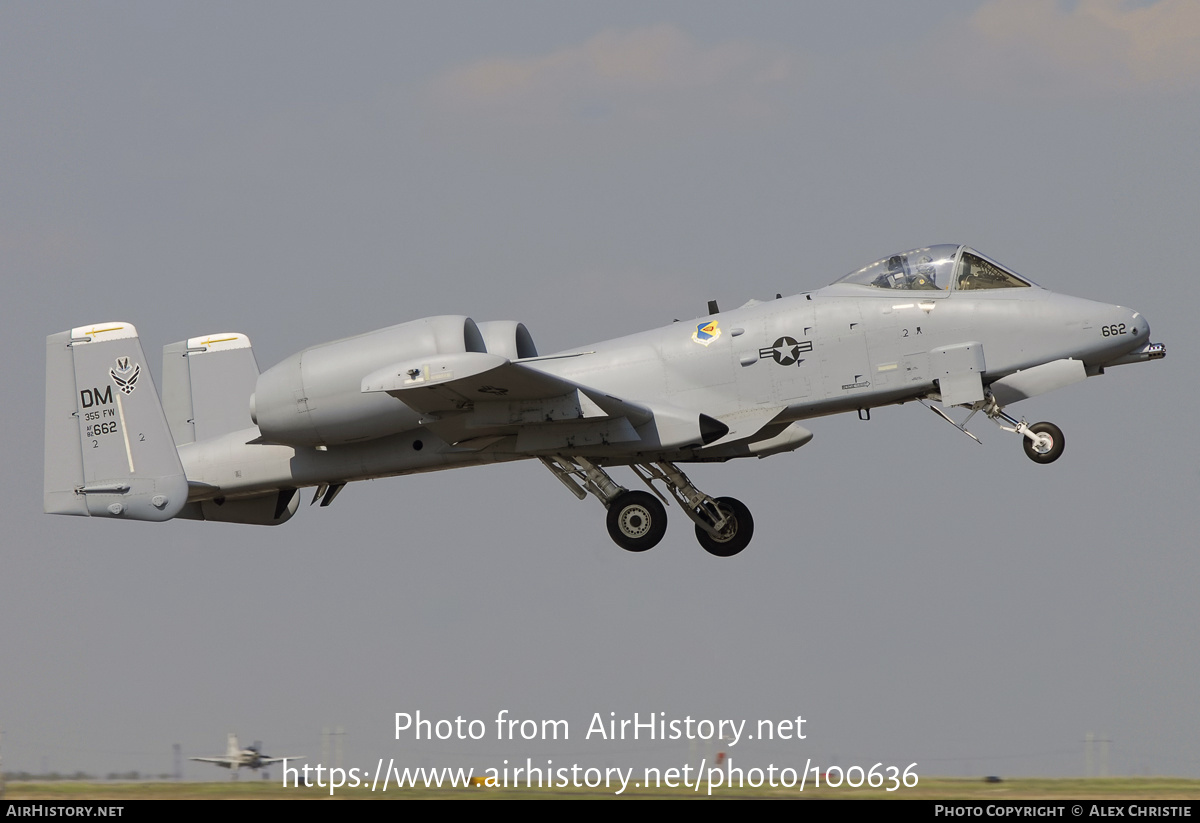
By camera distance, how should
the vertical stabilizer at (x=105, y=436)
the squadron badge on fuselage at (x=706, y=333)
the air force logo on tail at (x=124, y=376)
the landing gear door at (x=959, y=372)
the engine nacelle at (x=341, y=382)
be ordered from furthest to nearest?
the air force logo on tail at (x=124, y=376) < the vertical stabilizer at (x=105, y=436) < the squadron badge on fuselage at (x=706, y=333) < the landing gear door at (x=959, y=372) < the engine nacelle at (x=341, y=382)

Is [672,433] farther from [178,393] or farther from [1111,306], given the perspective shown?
[178,393]

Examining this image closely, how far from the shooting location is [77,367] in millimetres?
19297

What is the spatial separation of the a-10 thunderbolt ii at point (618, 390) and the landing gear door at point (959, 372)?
2cm

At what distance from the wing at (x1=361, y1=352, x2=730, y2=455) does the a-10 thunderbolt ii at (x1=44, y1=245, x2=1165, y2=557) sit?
24 mm

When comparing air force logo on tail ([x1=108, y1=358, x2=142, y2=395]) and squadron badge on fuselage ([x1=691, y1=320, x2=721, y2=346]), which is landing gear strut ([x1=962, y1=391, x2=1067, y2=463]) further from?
air force logo on tail ([x1=108, y1=358, x2=142, y2=395])

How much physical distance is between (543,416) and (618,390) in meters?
1.21

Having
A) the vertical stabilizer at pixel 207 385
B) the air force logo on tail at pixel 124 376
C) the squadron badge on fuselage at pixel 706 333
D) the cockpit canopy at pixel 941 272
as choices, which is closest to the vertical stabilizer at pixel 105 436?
the air force logo on tail at pixel 124 376

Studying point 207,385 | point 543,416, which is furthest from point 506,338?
point 207,385

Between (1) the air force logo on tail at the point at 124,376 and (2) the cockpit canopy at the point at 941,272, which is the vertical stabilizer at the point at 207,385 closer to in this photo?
(1) the air force logo on tail at the point at 124,376

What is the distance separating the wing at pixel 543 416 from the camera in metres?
17.8

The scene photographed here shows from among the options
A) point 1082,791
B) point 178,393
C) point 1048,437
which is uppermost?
point 178,393

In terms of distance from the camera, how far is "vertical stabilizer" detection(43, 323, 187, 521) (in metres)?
19.2
